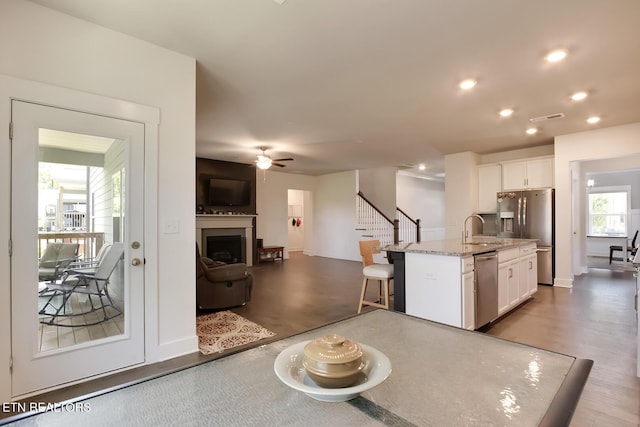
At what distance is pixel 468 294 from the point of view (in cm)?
302

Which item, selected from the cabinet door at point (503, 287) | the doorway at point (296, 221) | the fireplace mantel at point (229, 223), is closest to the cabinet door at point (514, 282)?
the cabinet door at point (503, 287)

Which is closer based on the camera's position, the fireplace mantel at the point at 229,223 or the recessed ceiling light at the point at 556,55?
the recessed ceiling light at the point at 556,55

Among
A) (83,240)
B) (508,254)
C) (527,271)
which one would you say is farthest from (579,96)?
(83,240)

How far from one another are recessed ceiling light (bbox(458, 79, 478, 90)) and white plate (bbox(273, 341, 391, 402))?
3.33 meters

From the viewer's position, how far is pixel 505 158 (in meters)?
6.69

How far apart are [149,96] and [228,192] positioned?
523 cm

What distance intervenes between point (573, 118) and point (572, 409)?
531cm

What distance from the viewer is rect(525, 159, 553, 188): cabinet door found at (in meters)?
5.82

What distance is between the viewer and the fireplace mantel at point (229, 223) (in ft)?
23.9

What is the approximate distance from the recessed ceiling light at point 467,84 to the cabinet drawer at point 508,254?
6.31ft

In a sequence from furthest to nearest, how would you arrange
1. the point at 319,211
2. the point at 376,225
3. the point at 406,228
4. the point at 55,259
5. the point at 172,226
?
the point at 319,211 < the point at 406,228 < the point at 376,225 < the point at 172,226 < the point at 55,259

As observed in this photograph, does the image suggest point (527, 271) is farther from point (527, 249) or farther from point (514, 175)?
point (514, 175)

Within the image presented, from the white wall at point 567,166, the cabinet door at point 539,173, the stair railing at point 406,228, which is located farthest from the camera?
the stair railing at point 406,228

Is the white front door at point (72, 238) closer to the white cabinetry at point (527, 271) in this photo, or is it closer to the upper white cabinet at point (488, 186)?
the white cabinetry at point (527, 271)
